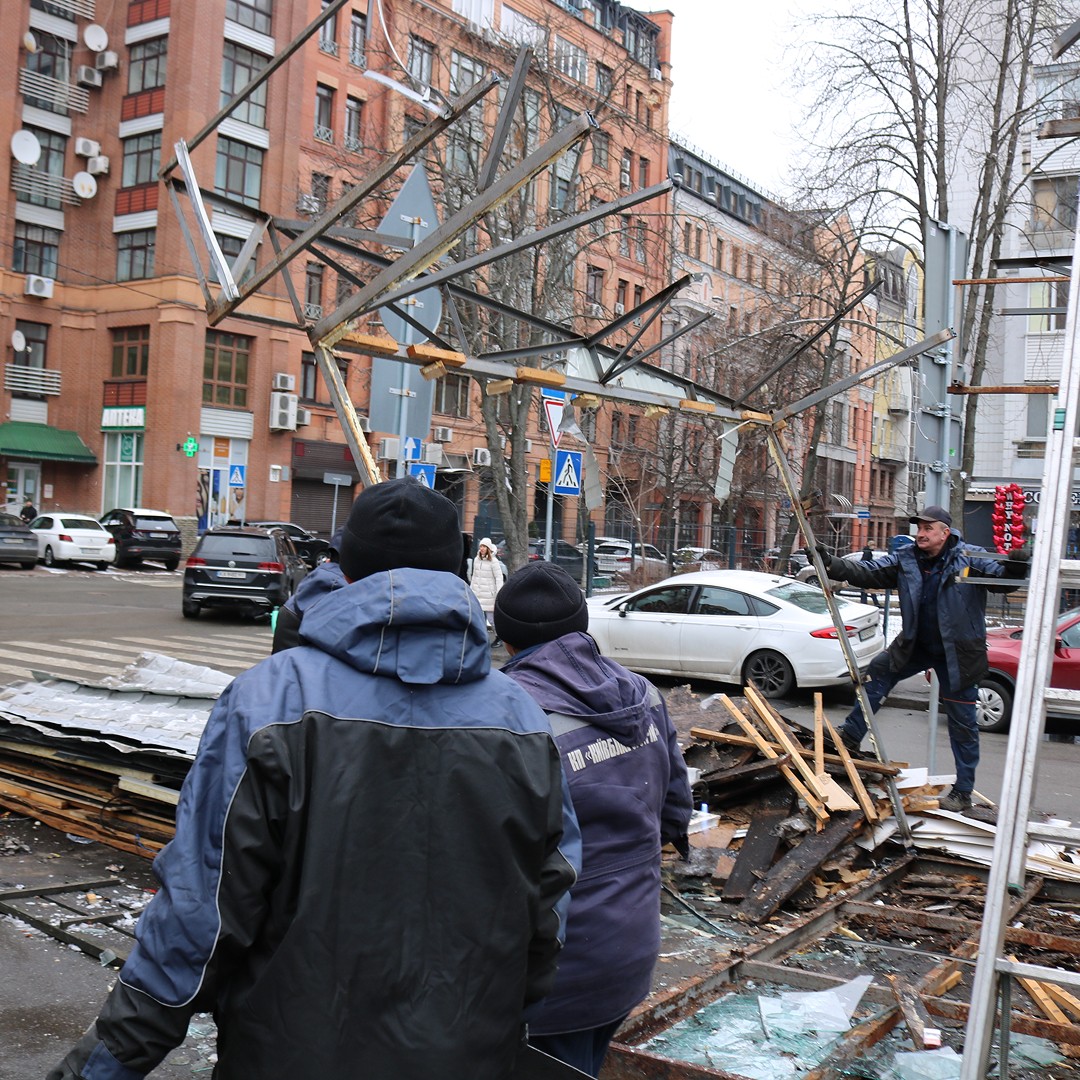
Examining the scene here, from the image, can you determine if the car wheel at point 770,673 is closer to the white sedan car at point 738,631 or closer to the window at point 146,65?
the white sedan car at point 738,631

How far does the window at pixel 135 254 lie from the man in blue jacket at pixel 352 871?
44.1 metres

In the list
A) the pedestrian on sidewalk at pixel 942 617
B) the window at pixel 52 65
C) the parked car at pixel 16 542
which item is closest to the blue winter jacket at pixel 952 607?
the pedestrian on sidewalk at pixel 942 617

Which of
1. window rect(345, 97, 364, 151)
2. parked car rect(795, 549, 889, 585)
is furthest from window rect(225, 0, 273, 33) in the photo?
parked car rect(795, 549, 889, 585)

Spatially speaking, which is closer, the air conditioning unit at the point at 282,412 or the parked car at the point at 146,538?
the parked car at the point at 146,538

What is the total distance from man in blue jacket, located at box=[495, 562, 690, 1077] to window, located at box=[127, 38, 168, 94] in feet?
148

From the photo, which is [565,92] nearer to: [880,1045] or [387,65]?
[387,65]

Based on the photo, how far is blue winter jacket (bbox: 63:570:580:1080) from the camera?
2.04 metres

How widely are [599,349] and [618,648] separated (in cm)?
990

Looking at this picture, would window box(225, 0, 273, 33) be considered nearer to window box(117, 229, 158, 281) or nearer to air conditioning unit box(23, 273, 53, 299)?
window box(117, 229, 158, 281)

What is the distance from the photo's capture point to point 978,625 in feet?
25.3

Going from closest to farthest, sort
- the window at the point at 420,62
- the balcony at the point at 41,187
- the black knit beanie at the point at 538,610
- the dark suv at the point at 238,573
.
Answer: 1. the black knit beanie at the point at 538,610
2. the dark suv at the point at 238,573
3. the window at the point at 420,62
4. the balcony at the point at 41,187

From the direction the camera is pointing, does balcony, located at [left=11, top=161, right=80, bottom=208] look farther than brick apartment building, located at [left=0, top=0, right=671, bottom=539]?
Yes

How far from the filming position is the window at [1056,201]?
1243 inches

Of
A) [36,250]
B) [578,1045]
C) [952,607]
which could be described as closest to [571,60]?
[952,607]
